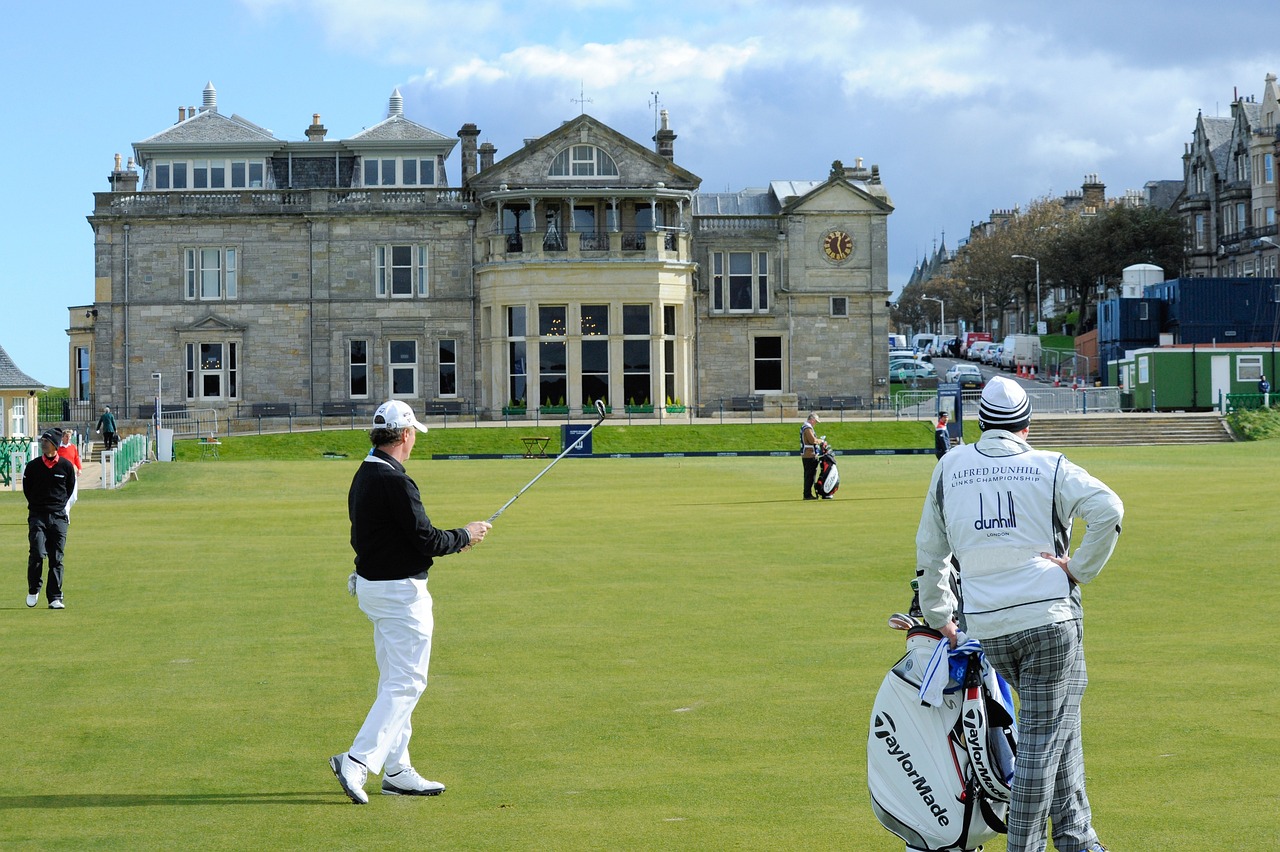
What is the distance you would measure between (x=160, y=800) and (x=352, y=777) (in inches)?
42.0

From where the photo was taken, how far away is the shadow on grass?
8.23m

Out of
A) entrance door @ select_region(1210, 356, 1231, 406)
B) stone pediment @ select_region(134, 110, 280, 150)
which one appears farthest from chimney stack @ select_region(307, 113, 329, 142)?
entrance door @ select_region(1210, 356, 1231, 406)

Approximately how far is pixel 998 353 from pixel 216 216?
5717cm

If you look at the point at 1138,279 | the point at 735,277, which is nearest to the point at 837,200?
the point at 735,277

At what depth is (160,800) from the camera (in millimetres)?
8312

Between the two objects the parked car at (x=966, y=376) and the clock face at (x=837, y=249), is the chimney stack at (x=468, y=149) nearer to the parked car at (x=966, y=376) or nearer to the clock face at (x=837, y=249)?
the clock face at (x=837, y=249)

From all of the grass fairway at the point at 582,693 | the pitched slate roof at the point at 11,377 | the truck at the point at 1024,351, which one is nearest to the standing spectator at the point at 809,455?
the grass fairway at the point at 582,693

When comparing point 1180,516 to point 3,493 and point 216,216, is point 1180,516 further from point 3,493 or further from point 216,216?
point 216,216

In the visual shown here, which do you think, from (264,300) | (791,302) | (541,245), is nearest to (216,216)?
(264,300)

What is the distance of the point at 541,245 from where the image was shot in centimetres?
6397

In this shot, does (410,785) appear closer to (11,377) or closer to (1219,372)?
(11,377)

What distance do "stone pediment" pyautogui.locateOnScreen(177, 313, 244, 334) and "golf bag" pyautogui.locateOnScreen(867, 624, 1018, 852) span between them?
62853mm

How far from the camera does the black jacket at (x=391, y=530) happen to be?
8.40 meters

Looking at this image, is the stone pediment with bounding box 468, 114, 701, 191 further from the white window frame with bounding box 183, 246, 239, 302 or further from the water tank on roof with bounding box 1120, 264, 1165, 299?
the water tank on roof with bounding box 1120, 264, 1165, 299
